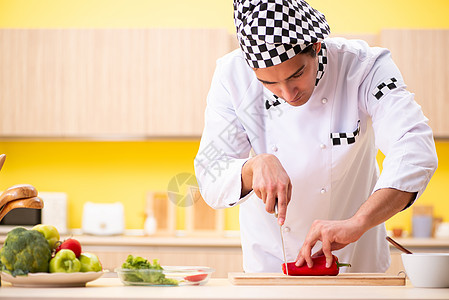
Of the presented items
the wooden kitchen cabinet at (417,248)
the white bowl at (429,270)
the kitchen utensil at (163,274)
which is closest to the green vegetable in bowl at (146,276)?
the kitchen utensil at (163,274)

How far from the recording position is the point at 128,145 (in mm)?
4312

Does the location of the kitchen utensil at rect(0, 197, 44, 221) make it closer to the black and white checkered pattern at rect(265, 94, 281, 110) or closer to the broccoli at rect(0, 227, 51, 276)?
the broccoli at rect(0, 227, 51, 276)

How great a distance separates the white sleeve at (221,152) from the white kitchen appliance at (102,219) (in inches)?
88.9

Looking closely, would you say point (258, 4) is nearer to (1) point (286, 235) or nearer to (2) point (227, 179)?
(2) point (227, 179)

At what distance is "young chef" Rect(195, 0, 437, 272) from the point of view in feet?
5.15

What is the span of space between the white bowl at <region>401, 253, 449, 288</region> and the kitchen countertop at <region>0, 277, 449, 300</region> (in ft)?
0.10

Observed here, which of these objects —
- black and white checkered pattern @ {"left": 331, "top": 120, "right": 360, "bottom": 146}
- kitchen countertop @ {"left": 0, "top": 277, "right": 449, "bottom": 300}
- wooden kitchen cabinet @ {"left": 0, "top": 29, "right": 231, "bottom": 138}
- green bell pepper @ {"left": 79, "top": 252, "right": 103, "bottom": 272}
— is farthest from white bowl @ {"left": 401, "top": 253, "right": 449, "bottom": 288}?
wooden kitchen cabinet @ {"left": 0, "top": 29, "right": 231, "bottom": 138}

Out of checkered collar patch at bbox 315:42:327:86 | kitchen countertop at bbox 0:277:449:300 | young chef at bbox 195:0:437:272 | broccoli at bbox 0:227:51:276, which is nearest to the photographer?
kitchen countertop at bbox 0:277:449:300

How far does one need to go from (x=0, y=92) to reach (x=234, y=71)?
2596mm

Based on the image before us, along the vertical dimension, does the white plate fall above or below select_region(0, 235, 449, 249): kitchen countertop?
above

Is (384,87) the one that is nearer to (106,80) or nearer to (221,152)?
(221,152)

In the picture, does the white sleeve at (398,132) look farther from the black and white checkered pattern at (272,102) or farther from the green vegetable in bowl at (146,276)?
the green vegetable in bowl at (146,276)

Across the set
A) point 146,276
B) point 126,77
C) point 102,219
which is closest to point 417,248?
point 102,219

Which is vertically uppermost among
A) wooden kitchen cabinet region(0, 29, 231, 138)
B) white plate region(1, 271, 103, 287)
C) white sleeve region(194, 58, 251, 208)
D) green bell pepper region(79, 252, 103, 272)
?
wooden kitchen cabinet region(0, 29, 231, 138)
